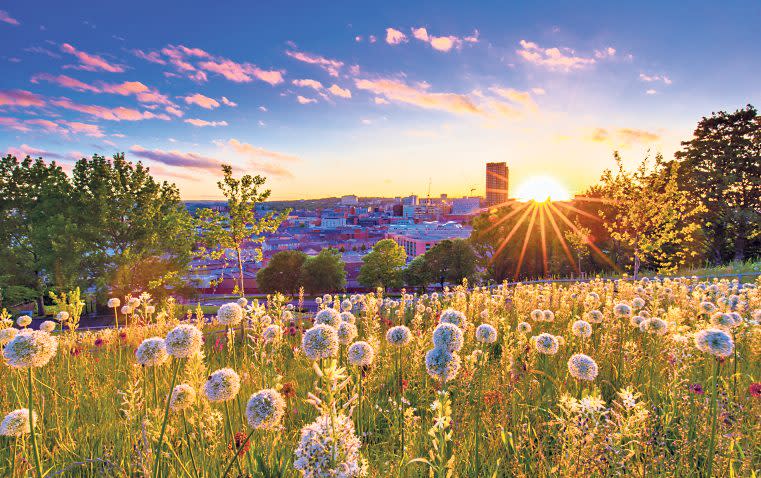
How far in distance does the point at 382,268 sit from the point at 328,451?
62966 millimetres

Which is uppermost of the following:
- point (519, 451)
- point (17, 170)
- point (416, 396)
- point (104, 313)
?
point (17, 170)

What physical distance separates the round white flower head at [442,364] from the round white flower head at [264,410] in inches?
42.4

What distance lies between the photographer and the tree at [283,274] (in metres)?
58.7

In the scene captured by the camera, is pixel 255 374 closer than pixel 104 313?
Result: Yes

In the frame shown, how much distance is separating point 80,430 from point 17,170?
158 ft

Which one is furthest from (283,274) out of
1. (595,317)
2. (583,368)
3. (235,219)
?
(583,368)

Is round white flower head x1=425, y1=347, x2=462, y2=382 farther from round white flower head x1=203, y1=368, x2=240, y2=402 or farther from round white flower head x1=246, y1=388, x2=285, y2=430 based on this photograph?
round white flower head x1=203, y1=368, x2=240, y2=402

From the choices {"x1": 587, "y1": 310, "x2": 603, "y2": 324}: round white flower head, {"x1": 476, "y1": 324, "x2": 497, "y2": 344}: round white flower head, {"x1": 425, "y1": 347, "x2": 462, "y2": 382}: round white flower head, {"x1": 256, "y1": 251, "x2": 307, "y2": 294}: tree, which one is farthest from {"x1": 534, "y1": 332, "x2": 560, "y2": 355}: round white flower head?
{"x1": 256, "y1": 251, "x2": 307, "y2": 294}: tree

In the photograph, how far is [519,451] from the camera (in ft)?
11.0

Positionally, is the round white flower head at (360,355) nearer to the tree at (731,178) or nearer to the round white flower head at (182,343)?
the round white flower head at (182,343)

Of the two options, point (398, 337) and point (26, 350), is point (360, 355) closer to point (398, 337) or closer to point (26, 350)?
point (398, 337)

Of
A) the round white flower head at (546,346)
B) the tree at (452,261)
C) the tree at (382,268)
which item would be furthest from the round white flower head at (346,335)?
the tree at (382,268)

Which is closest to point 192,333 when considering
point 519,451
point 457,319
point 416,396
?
point 457,319

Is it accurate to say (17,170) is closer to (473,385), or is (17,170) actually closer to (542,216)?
(473,385)
